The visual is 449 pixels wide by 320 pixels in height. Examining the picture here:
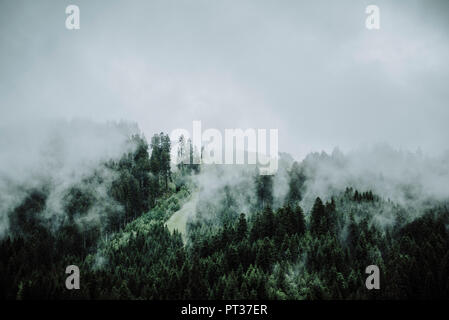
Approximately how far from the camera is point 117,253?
304ft

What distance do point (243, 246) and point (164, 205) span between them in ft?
161

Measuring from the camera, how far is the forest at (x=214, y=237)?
66.9 metres

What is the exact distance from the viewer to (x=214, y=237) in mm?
90688

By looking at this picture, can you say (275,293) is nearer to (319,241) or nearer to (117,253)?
(319,241)

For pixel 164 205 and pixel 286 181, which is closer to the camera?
pixel 164 205

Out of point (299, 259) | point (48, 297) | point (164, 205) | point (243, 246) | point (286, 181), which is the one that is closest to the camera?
point (48, 297)

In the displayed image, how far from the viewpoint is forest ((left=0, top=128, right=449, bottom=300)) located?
66.9 metres

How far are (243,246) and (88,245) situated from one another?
58.8m
